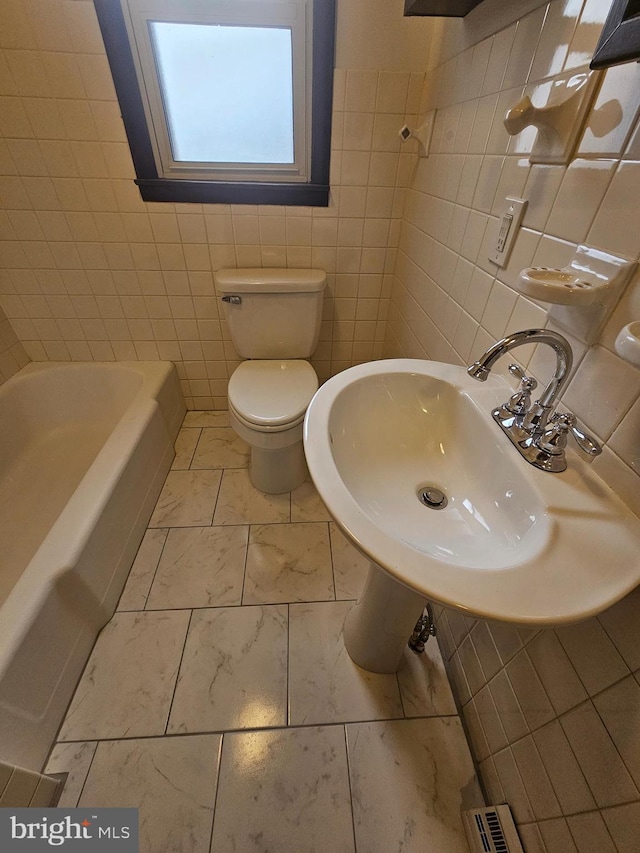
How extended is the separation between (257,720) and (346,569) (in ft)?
1.66

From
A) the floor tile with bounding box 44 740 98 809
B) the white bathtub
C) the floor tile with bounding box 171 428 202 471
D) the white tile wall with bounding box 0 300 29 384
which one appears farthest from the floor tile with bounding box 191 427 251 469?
the floor tile with bounding box 44 740 98 809

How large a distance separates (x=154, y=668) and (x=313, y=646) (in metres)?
0.46

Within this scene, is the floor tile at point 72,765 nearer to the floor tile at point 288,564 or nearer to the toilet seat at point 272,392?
the floor tile at point 288,564

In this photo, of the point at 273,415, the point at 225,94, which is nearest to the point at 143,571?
the point at 273,415

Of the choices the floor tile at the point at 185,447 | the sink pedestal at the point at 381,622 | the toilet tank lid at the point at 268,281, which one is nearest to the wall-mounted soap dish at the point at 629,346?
the sink pedestal at the point at 381,622

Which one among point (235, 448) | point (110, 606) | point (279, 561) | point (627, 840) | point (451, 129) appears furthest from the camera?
point (235, 448)

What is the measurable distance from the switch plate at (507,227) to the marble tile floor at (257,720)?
1062mm

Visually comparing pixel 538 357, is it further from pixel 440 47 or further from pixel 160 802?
pixel 160 802

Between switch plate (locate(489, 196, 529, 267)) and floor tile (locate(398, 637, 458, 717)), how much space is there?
1099 millimetres

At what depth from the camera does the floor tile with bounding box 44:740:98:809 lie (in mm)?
839

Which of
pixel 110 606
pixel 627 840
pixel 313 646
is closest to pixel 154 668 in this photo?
pixel 110 606

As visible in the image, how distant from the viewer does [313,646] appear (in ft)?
3.63

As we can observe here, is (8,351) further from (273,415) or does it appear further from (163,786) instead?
(163,786)

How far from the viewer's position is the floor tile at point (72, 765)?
0.84 m
